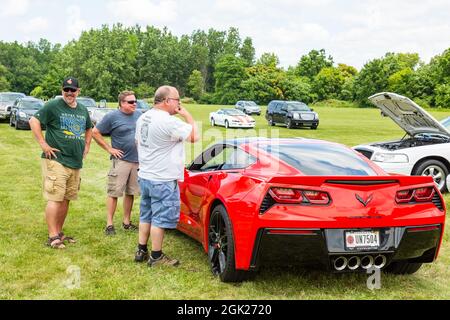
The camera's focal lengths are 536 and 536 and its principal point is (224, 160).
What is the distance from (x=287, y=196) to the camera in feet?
13.8

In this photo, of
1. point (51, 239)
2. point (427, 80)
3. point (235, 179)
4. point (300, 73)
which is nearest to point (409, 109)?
point (235, 179)

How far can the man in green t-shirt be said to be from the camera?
567cm

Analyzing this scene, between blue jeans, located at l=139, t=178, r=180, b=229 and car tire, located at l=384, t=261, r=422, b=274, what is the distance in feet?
6.84

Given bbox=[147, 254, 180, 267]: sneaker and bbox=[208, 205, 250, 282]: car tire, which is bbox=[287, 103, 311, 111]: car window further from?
bbox=[208, 205, 250, 282]: car tire

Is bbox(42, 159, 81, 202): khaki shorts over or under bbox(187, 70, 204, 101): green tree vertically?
over

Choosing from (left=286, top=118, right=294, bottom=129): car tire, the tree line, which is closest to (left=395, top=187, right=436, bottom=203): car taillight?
(left=286, top=118, right=294, bottom=129): car tire

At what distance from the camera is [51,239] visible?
5836mm

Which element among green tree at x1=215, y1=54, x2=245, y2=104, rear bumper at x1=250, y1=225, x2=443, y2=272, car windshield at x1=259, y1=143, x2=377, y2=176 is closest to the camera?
rear bumper at x1=250, y1=225, x2=443, y2=272

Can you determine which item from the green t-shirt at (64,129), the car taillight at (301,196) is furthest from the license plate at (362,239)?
the green t-shirt at (64,129)

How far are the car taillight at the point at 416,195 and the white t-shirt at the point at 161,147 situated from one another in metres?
1.91

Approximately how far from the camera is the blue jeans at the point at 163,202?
16.4ft

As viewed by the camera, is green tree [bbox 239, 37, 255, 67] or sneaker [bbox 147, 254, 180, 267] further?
green tree [bbox 239, 37, 255, 67]

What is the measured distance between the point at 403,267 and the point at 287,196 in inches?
63.6
